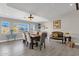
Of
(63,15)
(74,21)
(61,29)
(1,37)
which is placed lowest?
(1,37)

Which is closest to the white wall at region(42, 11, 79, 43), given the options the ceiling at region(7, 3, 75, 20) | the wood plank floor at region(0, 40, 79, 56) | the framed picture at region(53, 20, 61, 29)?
the framed picture at region(53, 20, 61, 29)

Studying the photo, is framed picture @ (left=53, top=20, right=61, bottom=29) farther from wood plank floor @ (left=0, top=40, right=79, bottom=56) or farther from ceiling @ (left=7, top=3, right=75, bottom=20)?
wood plank floor @ (left=0, top=40, right=79, bottom=56)

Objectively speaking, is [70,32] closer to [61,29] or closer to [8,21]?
[61,29]

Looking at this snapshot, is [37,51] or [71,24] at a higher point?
[71,24]

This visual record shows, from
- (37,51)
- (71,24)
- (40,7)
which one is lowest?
(37,51)

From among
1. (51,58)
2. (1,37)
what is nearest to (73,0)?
(51,58)

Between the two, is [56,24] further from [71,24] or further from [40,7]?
[40,7]

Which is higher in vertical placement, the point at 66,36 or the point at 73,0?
the point at 73,0

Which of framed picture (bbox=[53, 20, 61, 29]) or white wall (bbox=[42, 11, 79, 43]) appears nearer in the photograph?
white wall (bbox=[42, 11, 79, 43])

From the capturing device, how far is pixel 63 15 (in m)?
8.30

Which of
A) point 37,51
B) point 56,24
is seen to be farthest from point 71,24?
point 37,51

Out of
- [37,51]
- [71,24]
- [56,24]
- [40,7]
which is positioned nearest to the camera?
[37,51]

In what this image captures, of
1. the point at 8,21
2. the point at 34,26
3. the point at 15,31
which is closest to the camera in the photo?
the point at 8,21

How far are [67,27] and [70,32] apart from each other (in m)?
0.45
